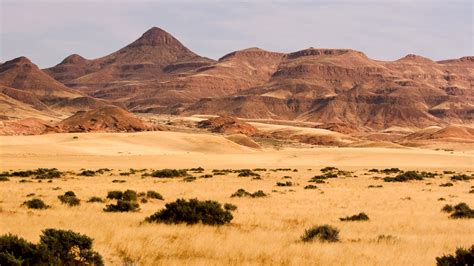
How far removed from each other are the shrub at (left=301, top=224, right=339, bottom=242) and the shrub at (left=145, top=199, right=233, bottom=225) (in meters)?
3.19

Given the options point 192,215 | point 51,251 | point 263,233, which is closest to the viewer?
point 51,251

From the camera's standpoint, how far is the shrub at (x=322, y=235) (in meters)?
14.3

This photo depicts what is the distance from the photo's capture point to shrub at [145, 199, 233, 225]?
16859 millimetres

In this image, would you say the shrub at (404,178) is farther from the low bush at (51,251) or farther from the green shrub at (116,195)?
the low bush at (51,251)

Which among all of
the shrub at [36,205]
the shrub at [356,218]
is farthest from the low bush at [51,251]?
the shrub at [356,218]

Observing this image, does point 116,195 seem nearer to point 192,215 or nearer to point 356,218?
point 192,215

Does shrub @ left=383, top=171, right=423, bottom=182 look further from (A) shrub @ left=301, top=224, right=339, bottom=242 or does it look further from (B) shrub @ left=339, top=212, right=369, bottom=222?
(A) shrub @ left=301, top=224, right=339, bottom=242

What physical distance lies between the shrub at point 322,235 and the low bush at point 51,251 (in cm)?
583

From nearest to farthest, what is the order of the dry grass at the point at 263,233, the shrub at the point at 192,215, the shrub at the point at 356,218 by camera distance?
the dry grass at the point at 263,233
the shrub at the point at 192,215
the shrub at the point at 356,218

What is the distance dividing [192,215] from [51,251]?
7373 mm

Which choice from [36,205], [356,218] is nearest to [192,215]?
[356,218]

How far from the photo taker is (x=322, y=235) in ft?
47.3

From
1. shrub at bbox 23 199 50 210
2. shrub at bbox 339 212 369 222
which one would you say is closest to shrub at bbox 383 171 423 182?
shrub at bbox 339 212 369 222

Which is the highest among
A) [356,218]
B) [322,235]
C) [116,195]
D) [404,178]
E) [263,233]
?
[322,235]
